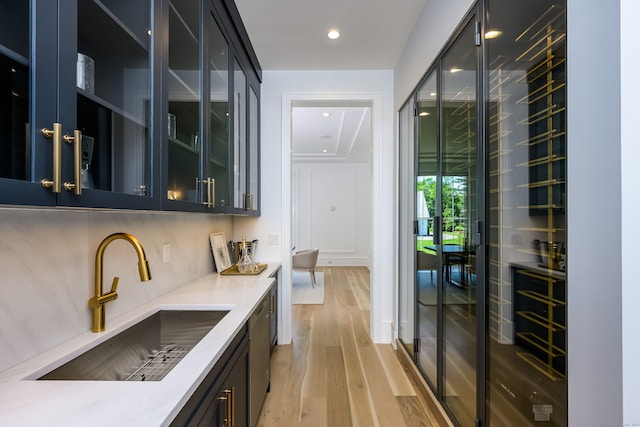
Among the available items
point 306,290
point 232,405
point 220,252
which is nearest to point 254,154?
point 220,252

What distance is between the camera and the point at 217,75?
185 cm

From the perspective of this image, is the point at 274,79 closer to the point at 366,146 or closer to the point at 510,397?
the point at 510,397

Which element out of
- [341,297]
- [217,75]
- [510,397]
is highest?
[217,75]

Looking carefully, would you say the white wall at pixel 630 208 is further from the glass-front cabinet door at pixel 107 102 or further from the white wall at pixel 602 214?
the glass-front cabinet door at pixel 107 102

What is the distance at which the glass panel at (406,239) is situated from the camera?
2648 millimetres

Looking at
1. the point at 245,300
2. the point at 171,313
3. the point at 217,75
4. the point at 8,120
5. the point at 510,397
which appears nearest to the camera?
the point at 8,120

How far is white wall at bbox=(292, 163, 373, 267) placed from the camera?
831 cm

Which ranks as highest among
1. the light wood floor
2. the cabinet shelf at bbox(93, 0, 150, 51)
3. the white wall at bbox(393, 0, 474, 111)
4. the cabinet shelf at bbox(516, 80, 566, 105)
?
Result: the white wall at bbox(393, 0, 474, 111)

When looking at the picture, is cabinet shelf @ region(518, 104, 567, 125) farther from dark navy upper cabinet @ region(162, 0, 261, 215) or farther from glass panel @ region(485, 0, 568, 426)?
dark navy upper cabinet @ region(162, 0, 261, 215)

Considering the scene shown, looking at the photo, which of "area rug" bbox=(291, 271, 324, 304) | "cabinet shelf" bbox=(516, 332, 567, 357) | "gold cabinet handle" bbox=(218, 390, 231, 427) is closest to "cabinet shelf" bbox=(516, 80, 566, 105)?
"cabinet shelf" bbox=(516, 332, 567, 357)

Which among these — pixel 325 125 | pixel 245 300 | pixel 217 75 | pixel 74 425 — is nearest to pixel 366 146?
pixel 325 125

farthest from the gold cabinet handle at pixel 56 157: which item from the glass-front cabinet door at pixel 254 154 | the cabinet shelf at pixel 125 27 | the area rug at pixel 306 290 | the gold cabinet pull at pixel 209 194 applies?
the area rug at pixel 306 290

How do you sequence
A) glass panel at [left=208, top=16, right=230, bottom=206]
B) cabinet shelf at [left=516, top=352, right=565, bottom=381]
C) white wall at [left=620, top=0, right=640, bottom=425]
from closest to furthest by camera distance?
white wall at [left=620, top=0, right=640, bottom=425], cabinet shelf at [left=516, top=352, right=565, bottom=381], glass panel at [left=208, top=16, right=230, bottom=206]

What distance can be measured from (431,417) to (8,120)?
8.47ft
